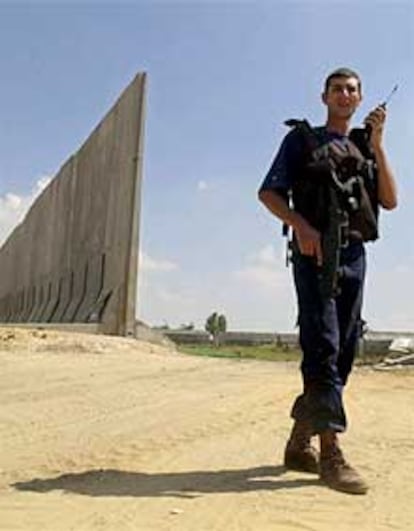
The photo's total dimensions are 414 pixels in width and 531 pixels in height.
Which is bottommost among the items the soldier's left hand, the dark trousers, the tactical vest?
the dark trousers

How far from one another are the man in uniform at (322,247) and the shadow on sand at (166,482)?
180mm

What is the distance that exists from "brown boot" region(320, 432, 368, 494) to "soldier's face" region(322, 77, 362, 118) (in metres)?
1.41

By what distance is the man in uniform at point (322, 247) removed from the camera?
361 cm

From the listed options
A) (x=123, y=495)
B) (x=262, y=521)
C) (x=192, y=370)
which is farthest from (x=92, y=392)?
(x=262, y=521)

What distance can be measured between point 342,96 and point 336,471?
5.30ft

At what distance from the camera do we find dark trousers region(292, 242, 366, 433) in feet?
11.8

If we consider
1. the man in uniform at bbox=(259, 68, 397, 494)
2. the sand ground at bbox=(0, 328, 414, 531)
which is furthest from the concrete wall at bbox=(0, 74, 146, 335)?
the man in uniform at bbox=(259, 68, 397, 494)

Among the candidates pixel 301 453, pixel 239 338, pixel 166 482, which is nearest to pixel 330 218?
pixel 301 453

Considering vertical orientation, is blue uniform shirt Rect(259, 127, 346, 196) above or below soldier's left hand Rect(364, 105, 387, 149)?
below

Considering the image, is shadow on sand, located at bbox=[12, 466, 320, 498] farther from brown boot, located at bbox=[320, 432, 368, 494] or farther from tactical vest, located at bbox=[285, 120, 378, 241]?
tactical vest, located at bbox=[285, 120, 378, 241]

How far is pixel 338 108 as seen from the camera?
3873mm

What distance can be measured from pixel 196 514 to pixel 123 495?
0.41 m

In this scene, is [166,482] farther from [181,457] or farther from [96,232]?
[96,232]

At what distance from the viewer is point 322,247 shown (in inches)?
143
